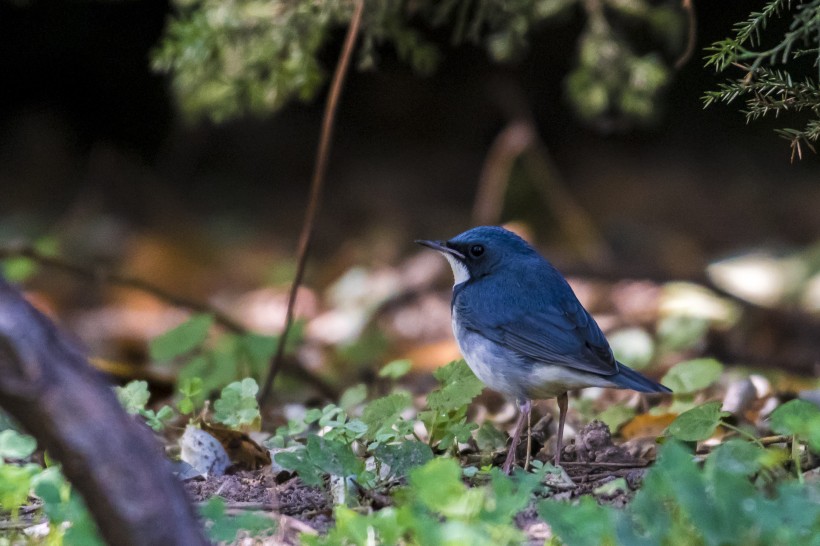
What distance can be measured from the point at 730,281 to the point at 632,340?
2114 millimetres

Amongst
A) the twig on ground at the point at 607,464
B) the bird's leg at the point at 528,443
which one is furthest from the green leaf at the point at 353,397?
the twig on ground at the point at 607,464

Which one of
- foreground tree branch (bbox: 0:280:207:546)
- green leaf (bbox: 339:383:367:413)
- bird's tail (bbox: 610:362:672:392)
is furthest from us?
green leaf (bbox: 339:383:367:413)

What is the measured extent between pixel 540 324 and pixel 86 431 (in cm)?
226

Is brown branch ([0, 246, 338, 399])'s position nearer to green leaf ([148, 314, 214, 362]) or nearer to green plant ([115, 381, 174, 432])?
green leaf ([148, 314, 214, 362])

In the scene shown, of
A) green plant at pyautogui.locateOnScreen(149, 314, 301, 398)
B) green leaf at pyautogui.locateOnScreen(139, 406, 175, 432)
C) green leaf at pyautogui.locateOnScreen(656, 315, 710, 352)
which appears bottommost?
green leaf at pyautogui.locateOnScreen(656, 315, 710, 352)

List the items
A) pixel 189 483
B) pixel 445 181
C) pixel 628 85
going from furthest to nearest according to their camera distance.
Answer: pixel 445 181 → pixel 628 85 → pixel 189 483

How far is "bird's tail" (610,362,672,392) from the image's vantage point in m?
3.46

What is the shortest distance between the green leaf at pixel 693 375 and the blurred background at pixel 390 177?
108 cm

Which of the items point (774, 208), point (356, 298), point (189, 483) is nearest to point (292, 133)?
point (356, 298)

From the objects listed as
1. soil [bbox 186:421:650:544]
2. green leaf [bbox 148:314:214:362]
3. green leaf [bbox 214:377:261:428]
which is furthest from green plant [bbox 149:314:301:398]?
soil [bbox 186:421:650:544]

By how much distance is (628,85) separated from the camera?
522 cm

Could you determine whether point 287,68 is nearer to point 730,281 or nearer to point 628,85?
point 628,85

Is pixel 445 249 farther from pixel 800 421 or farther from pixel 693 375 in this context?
pixel 800 421

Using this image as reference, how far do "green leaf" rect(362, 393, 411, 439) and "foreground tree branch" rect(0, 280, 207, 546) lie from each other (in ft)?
4.58
